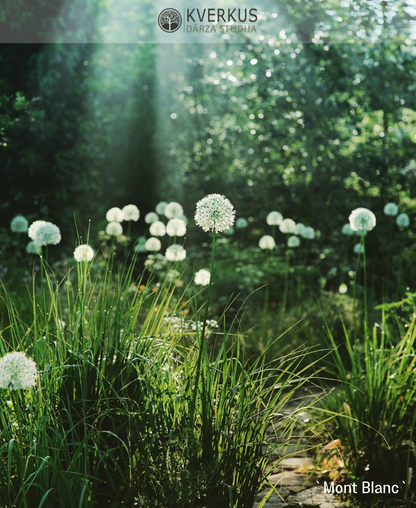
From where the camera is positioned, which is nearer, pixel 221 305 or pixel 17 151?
pixel 221 305

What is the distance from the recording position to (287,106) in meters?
8.08

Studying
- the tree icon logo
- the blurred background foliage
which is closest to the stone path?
the blurred background foliage

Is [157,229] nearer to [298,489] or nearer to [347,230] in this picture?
[347,230]

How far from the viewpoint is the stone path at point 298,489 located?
8.71 feet

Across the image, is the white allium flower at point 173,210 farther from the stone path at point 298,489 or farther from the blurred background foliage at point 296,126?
the stone path at point 298,489

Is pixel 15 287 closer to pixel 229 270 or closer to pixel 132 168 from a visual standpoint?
pixel 229 270

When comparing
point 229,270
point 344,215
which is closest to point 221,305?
point 229,270

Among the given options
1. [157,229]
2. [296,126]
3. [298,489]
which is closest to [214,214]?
[298,489]

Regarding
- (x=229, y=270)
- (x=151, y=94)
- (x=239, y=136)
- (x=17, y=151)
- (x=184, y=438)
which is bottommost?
(x=184, y=438)

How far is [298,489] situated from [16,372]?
1850 mm

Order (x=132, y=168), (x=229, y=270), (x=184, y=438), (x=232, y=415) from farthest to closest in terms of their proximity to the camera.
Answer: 1. (x=132, y=168)
2. (x=229, y=270)
3. (x=232, y=415)
4. (x=184, y=438)

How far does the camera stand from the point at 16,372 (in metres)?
1.68

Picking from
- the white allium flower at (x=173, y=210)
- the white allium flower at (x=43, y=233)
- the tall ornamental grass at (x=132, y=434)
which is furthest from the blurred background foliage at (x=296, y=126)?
the tall ornamental grass at (x=132, y=434)

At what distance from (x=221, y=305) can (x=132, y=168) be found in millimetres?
6946
